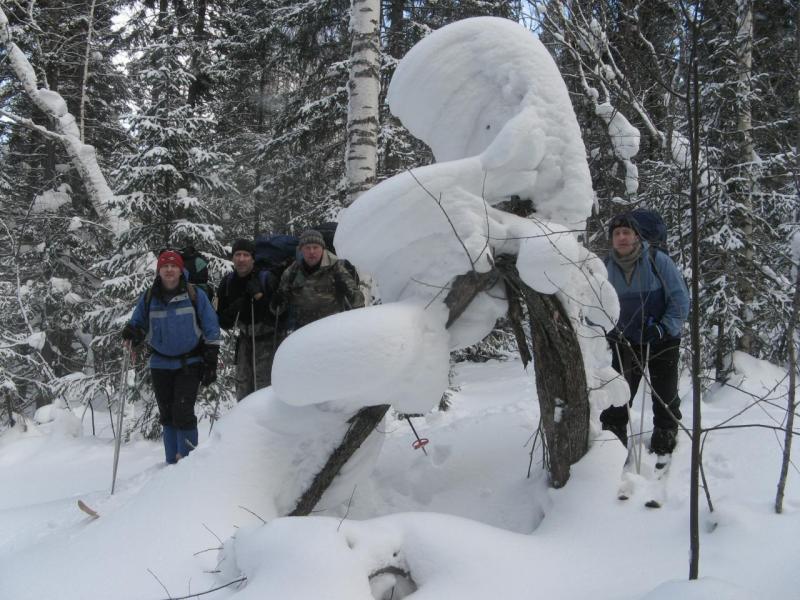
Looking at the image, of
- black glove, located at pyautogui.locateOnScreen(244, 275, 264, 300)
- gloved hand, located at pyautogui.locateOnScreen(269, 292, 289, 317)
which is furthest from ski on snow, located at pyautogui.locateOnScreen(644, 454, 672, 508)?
black glove, located at pyautogui.locateOnScreen(244, 275, 264, 300)

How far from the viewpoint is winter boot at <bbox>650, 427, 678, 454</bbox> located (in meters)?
3.60

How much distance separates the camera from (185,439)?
4598 mm

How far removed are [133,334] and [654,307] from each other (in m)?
4.21

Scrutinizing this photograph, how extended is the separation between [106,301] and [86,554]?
5871 millimetres

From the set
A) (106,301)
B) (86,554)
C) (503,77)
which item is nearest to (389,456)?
(86,554)

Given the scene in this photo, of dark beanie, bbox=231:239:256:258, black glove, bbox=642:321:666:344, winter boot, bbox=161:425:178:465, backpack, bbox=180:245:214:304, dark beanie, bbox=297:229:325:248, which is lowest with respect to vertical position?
winter boot, bbox=161:425:178:465

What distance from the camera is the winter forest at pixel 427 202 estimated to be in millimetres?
2908

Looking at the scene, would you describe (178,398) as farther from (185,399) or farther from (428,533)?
(428,533)

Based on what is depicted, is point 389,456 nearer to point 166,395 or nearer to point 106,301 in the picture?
point 166,395

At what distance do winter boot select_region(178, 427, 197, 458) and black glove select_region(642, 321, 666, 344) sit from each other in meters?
3.75

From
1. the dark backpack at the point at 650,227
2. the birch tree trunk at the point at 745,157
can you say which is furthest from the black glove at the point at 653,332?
the birch tree trunk at the point at 745,157

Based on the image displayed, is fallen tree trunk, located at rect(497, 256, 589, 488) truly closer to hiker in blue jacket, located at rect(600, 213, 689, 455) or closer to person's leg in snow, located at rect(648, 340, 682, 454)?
hiker in blue jacket, located at rect(600, 213, 689, 455)

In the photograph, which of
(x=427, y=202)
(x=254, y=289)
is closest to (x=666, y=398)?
(x=427, y=202)

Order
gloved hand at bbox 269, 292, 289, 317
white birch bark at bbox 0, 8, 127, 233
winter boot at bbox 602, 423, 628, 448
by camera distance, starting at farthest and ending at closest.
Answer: white birch bark at bbox 0, 8, 127, 233 < gloved hand at bbox 269, 292, 289, 317 < winter boot at bbox 602, 423, 628, 448
